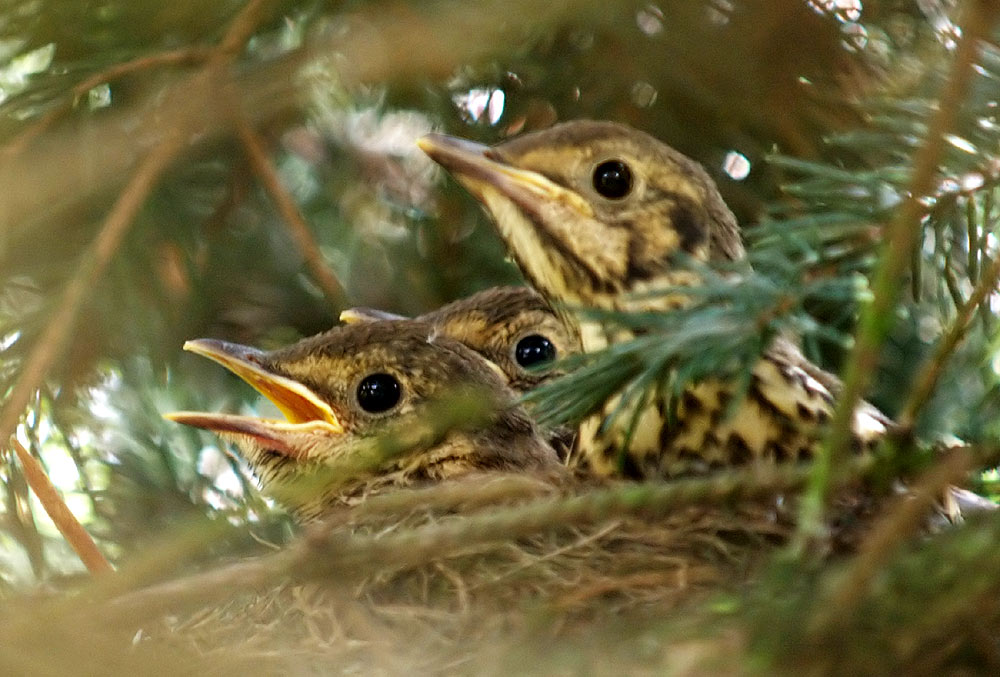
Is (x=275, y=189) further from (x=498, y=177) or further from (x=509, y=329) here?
(x=509, y=329)

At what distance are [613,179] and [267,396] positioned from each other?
0.81m

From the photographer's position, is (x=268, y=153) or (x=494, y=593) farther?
(x=268, y=153)

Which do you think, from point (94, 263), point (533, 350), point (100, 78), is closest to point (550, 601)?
point (94, 263)

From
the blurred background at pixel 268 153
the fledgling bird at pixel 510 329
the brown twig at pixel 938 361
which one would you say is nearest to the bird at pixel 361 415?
the blurred background at pixel 268 153

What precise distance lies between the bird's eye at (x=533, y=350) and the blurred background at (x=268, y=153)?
9.1 inches

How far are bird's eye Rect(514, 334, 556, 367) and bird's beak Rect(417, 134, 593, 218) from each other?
836 millimetres

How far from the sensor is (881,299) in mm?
955

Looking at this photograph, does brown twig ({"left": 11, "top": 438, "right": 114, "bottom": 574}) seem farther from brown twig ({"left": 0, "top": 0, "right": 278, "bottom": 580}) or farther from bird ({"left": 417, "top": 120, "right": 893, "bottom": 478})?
bird ({"left": 417, "top": 120, "right": 893, "bottom": 478})

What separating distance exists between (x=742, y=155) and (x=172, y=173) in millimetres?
1032

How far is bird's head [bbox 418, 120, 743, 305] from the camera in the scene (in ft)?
6.73

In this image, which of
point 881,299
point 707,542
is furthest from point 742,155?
point 881,299

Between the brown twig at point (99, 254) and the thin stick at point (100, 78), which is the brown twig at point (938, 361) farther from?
the thin stick at point (100, 78)

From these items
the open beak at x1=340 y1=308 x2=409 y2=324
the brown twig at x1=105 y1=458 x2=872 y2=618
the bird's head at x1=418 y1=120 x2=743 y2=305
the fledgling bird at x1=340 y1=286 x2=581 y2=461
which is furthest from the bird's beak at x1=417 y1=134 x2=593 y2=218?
the brown twig at x1=105 y1=458 x2=872 y2=618

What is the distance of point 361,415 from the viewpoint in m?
2.46
